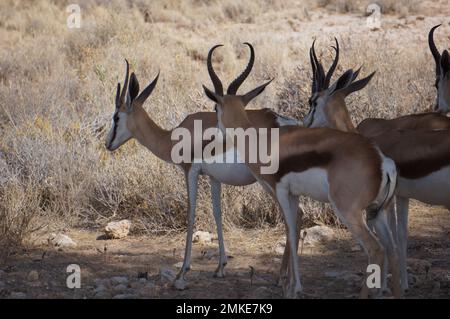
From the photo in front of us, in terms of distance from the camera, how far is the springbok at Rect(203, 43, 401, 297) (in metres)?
5.28

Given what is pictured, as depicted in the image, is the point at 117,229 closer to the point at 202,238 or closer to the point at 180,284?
the point at 202,238

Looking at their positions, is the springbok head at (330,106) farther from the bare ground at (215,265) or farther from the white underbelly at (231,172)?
the bare ground at (215,265)

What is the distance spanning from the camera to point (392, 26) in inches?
712

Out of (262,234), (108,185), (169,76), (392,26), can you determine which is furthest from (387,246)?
(392,26)

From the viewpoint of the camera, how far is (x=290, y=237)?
5.82 meters

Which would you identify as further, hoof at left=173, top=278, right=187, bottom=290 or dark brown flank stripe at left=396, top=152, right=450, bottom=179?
hoof at left=173, top=278, right=187, bottom=290

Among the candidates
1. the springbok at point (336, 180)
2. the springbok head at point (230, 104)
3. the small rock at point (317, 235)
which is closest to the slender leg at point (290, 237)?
the springbok at point (336, 180)

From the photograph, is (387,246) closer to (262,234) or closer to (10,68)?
(262,234)

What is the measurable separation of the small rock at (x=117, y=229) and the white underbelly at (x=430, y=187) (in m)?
3.12

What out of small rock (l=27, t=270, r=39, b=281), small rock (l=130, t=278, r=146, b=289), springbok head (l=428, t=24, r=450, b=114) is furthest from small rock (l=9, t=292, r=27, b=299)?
springbok head (l=428, t=24, r=450, b=114)

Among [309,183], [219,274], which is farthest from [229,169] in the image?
[309,183]

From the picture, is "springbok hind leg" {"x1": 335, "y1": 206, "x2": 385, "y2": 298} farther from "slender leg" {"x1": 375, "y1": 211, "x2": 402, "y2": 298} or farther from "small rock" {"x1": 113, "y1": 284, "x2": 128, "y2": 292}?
"small rock" {"x1": 113, "y1": 284, "x2": 128, "y2": 292}

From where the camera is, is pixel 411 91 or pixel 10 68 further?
pixel 10 68
